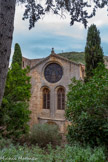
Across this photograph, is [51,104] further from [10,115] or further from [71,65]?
[10,115]

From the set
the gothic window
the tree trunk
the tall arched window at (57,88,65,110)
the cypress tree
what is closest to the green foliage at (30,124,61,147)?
the tall arched window at (57,88,65,110)

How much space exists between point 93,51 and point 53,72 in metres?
5.34

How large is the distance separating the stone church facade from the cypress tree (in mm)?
2169

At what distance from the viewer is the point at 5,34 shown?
7.77ft

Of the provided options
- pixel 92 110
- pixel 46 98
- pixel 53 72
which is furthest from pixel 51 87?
pixel 92 110

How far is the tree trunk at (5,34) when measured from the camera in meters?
2.31

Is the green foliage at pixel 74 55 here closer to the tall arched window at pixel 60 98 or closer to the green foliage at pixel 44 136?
the tall arched window at pixel 60 98

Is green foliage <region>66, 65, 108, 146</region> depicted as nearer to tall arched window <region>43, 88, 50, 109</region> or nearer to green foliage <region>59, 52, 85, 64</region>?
tall arched window <region>43, 88, 50, 109</region>

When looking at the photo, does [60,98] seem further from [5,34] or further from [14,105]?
[5,34]

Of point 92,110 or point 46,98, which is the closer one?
point 92,110

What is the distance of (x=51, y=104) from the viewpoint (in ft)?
56.6

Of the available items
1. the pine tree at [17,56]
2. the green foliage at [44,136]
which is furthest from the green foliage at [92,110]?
the pine tree at [17,56]

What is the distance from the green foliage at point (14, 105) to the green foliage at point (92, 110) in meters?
4.31

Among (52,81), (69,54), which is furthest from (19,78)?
(69,54)
